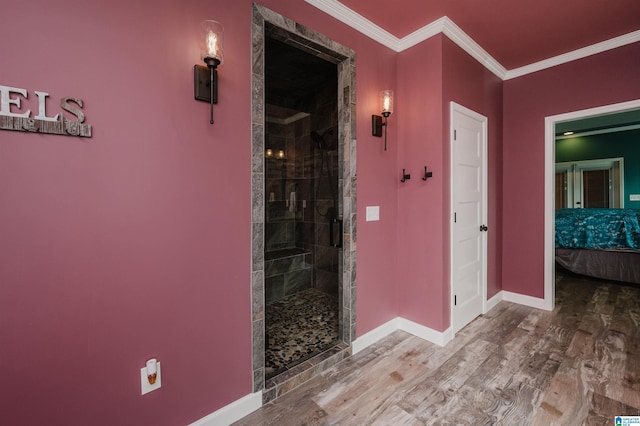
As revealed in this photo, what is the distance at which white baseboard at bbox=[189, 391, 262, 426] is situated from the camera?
1.64 meters

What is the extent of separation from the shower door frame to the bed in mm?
4022

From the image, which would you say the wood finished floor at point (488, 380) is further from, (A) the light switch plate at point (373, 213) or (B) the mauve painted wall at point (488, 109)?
(A) the light switch plate at point (373, 213)

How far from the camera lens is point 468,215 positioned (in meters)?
2.96

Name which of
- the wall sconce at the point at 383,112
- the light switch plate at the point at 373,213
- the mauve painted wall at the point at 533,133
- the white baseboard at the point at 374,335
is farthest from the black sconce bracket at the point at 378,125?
the mauve painted wall at the point at 533,133

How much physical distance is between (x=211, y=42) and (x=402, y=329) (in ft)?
9.21

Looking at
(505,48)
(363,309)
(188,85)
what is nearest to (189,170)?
(188,85)

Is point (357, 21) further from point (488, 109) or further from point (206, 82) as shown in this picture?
point (488, 109)

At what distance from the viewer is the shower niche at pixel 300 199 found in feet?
9.83

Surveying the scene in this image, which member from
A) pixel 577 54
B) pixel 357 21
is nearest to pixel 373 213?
pixel 357 21

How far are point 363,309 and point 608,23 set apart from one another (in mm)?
3292

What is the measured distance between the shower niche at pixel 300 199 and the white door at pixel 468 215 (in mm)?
1190

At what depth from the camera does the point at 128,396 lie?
4.55 ft

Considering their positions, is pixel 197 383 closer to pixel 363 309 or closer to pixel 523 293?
pixel 363 309

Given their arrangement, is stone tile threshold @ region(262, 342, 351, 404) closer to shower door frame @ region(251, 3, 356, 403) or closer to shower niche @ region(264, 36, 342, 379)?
shower door frame @ region(251, 3, 356, 403)
